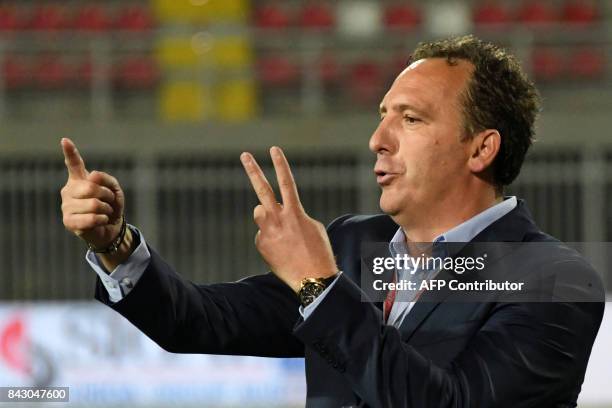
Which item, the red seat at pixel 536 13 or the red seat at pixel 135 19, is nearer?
the red seat at pixel 536 13

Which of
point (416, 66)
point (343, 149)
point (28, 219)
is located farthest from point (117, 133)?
point (416, 66)

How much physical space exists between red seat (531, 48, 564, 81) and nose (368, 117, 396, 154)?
955 cm

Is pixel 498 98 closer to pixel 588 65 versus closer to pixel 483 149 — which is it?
pixel 483 149

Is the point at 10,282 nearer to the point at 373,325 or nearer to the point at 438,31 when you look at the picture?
the point at 438,31

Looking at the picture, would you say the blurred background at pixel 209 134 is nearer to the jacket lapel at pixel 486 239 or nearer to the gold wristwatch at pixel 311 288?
the jacket lapel at pixel 486 239

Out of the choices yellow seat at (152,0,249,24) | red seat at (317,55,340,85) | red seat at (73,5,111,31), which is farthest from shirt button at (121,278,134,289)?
red seat at (73,5,111,31)

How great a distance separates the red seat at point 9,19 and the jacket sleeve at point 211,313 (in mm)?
10593

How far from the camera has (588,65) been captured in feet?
37.6

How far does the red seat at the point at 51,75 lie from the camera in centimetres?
1164

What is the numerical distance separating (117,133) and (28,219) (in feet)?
3.57

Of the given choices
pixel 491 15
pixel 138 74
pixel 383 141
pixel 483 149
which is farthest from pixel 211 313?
pixel 491 15

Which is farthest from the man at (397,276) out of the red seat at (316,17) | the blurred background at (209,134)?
the red seat at (316,17)

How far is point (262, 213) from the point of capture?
1807 millimetres

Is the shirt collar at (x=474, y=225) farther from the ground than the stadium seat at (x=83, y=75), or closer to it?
closer to it
